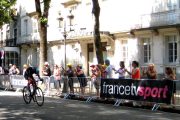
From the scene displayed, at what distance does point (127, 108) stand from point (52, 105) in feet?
10.4

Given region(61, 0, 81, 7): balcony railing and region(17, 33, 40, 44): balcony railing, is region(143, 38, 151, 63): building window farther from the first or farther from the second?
region(17, 33, 40, 44): balcony railing

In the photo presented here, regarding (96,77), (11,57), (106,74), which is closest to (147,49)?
(106,74)

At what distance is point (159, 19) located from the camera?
30.9 meters

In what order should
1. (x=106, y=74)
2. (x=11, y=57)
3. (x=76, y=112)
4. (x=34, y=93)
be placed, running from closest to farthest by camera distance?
1. (x=76, y=112)
2. (x=34, y=93)
3. (x=106, y=74)
4. (x=11, y=57)

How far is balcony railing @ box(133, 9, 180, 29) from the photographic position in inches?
1153

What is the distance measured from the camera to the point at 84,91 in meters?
21.8

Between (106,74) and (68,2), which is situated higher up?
(68,2)

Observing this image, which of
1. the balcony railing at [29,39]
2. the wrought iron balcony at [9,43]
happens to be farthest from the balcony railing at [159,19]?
the wrought iron balcony at [9,43]

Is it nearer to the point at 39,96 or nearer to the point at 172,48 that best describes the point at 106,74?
the point at 39,96

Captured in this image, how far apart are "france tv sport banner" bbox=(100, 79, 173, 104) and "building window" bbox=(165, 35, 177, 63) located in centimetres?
1154

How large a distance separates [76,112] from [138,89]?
280 centimetres

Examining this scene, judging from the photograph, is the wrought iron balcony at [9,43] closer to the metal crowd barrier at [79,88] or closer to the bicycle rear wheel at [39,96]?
the metal crowd barrier at [79,88]

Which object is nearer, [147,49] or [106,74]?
[106,74]

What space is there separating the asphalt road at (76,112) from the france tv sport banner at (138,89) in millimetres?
472
